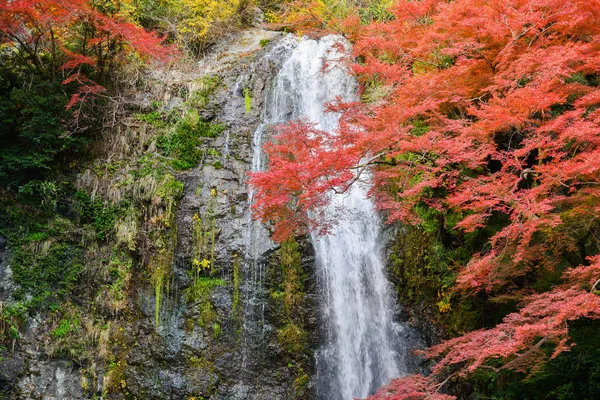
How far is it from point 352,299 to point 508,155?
439 centimetres

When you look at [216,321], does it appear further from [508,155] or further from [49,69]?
[49,69]

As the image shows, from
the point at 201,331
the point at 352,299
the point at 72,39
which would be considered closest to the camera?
the point at 201,331

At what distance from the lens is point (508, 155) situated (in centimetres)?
744

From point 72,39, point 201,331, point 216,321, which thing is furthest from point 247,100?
point 201,331

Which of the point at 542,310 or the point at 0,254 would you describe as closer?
the point at 542,310

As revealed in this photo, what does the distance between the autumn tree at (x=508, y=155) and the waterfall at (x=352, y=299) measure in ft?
4.56

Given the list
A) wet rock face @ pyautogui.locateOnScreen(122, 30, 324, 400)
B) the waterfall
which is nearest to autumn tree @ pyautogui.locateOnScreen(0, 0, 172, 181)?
wet rock face @ pyautogui.locateOnScreen(122, 30, 324, 400)

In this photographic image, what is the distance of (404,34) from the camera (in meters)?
9.80

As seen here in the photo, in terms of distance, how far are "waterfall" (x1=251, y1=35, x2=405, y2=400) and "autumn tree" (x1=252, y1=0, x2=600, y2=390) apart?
1388 millimetres

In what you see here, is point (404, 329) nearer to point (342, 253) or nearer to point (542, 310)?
point (342, 253)

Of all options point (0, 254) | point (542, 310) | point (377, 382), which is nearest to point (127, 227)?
point (0, 254)

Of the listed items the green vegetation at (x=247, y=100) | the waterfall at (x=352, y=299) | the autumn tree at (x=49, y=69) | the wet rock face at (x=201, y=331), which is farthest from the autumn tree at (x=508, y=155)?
the autumn tree at (x=49, y=69)

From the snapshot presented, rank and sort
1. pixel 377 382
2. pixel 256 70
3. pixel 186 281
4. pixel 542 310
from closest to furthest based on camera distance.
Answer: pixel 542 310, pixel 377 382, pixel 186 281, pixel 256 70

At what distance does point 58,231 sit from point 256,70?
6.86 m
